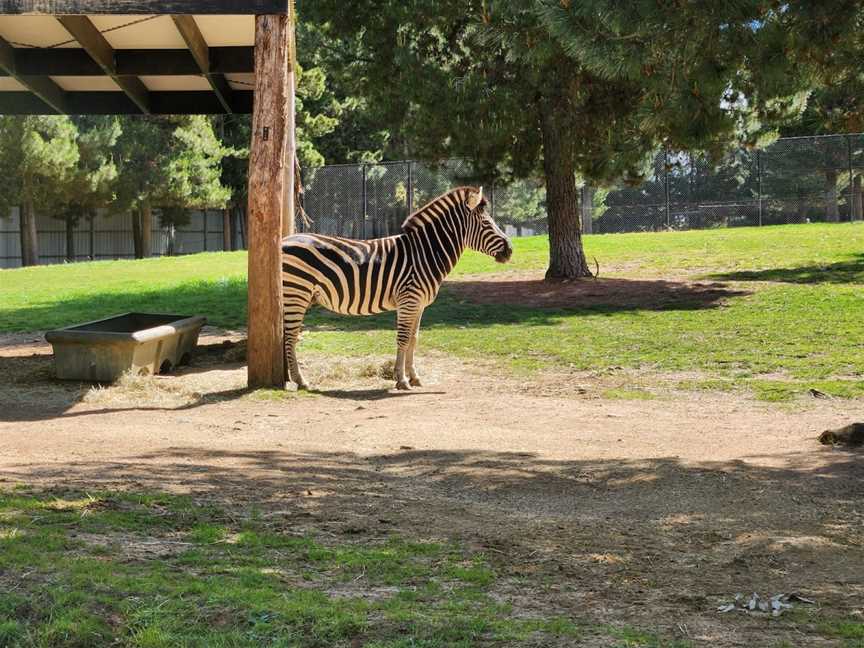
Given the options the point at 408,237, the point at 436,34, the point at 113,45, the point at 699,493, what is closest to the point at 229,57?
the point at 113,45

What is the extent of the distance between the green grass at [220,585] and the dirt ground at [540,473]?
31cm

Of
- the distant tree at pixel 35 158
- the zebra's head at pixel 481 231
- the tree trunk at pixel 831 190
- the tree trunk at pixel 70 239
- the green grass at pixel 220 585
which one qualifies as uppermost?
the distant tree at pixel 35 158

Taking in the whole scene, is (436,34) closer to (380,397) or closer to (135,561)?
(380,397)

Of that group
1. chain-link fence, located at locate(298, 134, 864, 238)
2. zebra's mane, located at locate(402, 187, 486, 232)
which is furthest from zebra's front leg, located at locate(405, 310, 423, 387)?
chain-link fence, located at locate(298, 134, 864, 238)

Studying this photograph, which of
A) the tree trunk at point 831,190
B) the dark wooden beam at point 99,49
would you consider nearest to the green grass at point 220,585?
the dark wooden beam at point 99,49

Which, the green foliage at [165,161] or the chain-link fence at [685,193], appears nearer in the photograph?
the chain-link fence at [685,193]

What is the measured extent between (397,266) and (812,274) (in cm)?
1151

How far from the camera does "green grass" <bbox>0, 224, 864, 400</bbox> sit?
44.7 feet

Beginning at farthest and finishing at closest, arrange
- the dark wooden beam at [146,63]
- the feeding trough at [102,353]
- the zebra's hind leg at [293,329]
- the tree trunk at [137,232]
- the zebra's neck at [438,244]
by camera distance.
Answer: the tree trunk at [137,232] < the dark wooden beam at [146,63] < the zebra's neck at [438,244] < the zebra's hind leg at [293,329] < the feeding trough at [102,353]

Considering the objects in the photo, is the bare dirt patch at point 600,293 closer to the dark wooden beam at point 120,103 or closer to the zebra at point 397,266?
the dark wooden beam at point 120,103

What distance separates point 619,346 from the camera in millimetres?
15016

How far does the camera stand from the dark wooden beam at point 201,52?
11.5 meters

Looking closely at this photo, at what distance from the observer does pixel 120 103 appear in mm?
16484

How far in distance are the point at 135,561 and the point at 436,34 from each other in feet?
55.0
